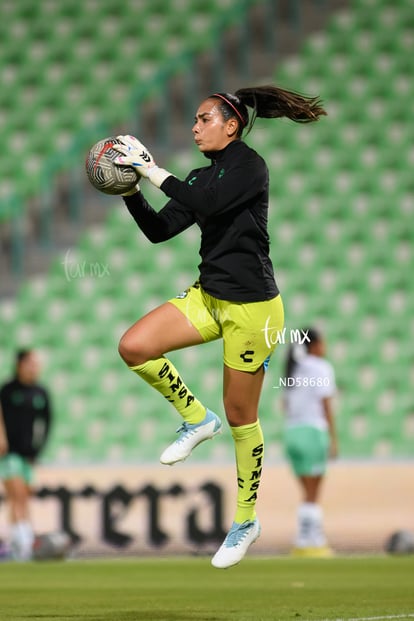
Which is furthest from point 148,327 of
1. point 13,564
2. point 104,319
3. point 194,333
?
point 104,319

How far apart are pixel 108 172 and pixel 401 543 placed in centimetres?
539

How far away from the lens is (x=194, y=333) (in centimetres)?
490

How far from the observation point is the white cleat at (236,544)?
4.97 meters

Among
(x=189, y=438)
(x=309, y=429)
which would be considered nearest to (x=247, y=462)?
(x=189, y=438)

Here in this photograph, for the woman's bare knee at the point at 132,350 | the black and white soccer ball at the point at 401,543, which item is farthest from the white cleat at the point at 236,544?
the black and white soccer ball at the point at 401,543

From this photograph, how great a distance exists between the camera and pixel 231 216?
4.89 metres

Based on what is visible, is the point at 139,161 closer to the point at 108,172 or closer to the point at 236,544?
the point at 108,172

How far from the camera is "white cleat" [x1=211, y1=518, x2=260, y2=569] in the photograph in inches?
196

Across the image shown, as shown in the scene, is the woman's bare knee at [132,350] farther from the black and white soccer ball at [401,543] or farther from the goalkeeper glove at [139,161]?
the black and white soccer ball at [401,543]

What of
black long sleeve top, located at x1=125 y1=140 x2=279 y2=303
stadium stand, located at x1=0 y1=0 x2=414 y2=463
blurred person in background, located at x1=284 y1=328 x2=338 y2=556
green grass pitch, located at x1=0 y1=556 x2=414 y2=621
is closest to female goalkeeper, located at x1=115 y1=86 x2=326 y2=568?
black long sleeve top, located at x1=125 y1=140 x2=279 y2=303

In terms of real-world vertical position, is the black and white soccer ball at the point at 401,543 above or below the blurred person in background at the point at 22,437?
below

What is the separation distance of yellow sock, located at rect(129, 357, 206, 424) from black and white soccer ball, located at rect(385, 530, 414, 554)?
468 centimetres

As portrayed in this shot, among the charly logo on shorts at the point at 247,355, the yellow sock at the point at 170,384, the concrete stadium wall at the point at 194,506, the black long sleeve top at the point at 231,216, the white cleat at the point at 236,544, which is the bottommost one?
the concrete stadium wall at the point at 194,506

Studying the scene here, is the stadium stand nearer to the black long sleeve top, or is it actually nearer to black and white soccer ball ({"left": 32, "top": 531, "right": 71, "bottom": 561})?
black and white soccer ball ({"left": 32, "top": 531, "right": 71, "bottom": 561})
